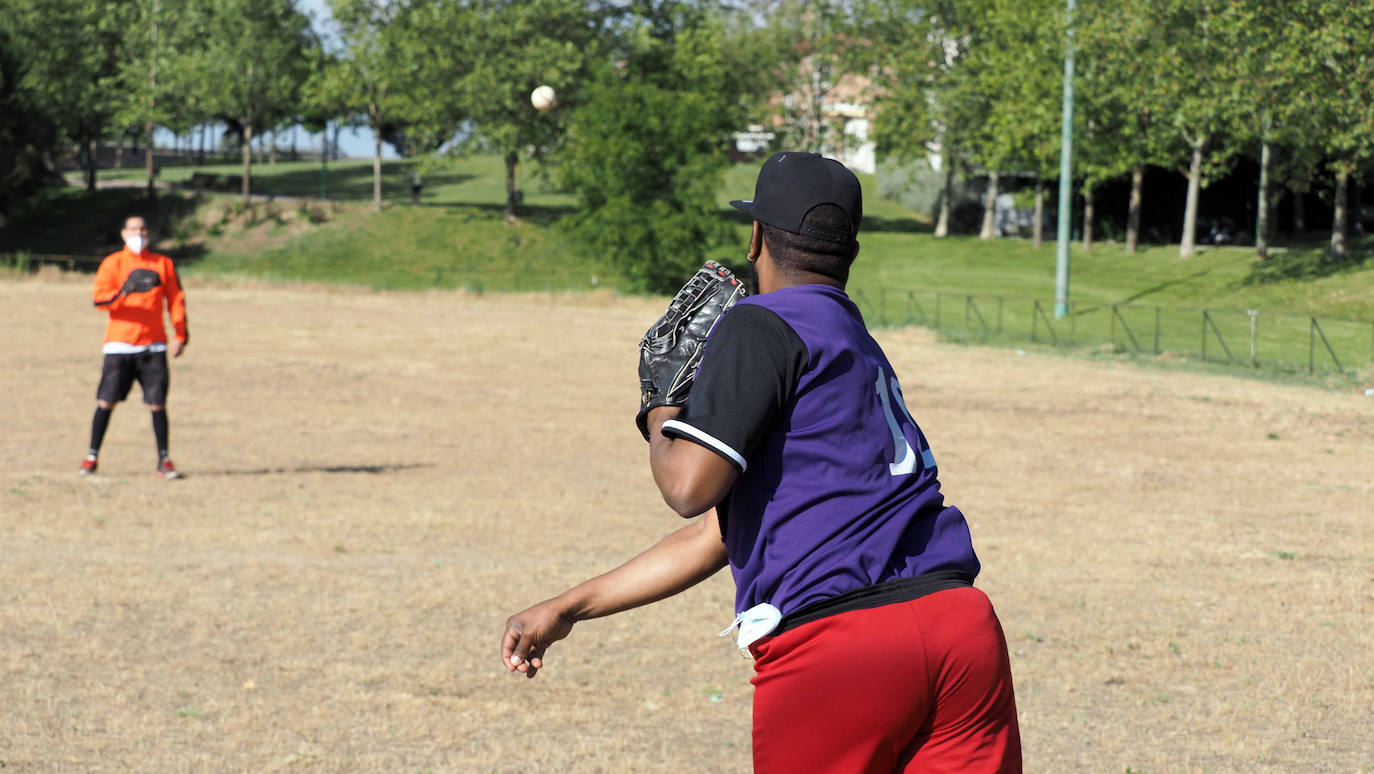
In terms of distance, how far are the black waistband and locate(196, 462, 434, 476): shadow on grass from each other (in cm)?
1086

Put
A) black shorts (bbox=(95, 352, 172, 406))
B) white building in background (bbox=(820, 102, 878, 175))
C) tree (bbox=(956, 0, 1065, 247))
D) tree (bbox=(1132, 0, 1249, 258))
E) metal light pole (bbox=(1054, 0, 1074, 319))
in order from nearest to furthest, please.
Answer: black shorts (bbox=(95, 352, 172, 406)), metal light pole (bbox=(1054, 0, 1074, 319)), tree (bbox=(1132, 0, 1249, 258)), tree (bbox=(956, 0, 1065, 247)), white building in background (bbox=(820, 102, 878, 175))

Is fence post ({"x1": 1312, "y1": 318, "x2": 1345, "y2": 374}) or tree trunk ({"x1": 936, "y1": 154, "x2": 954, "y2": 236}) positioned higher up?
tree trunk ({"x1": 936, "y1": 154, "x2": 954, "y2": 236})

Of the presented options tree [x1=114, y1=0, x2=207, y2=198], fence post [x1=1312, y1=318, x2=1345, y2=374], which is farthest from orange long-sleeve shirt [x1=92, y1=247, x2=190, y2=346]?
tree [x1=114, y1=0, x2=207, y2=198]

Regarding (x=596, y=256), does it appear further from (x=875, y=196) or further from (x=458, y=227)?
(x=875, y=196)

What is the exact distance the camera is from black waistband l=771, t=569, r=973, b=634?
273 cm

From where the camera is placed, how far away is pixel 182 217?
206 ft

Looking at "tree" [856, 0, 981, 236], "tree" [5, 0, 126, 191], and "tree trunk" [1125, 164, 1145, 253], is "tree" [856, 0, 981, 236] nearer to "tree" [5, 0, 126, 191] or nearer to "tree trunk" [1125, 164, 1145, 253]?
"tree trunk" [1125, 164, 1145, 253]

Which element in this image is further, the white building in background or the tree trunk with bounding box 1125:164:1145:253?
the white building in background

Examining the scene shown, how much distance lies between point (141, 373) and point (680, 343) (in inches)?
404

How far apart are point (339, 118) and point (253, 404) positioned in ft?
175

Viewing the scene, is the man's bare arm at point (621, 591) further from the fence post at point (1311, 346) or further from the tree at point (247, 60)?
the tree at point (247, 60)

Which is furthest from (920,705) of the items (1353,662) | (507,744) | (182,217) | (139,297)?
(182,217)

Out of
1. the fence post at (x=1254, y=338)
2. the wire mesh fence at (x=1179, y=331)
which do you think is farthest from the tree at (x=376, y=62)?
the fence post at (x=1254, y=338)

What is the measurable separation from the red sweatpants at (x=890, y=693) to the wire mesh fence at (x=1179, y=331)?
78.8 ft
